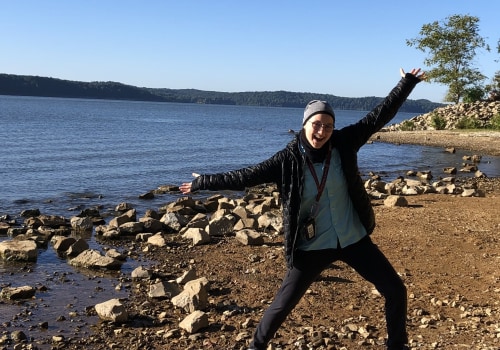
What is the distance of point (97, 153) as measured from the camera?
32.1 metres

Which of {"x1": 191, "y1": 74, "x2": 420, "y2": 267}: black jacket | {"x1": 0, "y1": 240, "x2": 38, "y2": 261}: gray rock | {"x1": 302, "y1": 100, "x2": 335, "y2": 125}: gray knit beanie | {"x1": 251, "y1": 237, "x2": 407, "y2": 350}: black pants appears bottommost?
{"x1": 0, "y1": 240, "x2": 38, "y2": 261}: gray rock

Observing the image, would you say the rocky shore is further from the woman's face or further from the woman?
the woman's face

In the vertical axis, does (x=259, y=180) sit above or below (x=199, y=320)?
above

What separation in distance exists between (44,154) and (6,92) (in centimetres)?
17481

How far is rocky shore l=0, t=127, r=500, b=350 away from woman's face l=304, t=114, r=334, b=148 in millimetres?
2291

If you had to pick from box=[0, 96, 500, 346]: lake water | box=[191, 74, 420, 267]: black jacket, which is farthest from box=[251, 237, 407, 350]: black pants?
box=[0, 96, 500, 346]: lake water

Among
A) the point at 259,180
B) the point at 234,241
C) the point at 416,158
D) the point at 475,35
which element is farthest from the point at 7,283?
the point at 475,35

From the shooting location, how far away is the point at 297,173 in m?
4.57

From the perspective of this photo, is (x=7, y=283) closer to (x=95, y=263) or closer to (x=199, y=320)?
(x=95, y=263)

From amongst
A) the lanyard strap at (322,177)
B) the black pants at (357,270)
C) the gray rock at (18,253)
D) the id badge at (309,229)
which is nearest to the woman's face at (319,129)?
the lanyard strap at (322,177)

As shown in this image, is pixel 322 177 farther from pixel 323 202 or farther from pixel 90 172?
pixel 90 172

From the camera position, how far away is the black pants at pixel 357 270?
459 centimetres

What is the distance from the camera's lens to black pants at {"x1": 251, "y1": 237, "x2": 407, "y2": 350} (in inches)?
181

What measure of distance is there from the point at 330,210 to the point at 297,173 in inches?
15.3
